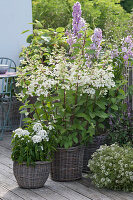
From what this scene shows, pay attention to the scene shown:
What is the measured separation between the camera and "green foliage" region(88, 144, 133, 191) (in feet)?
10.8

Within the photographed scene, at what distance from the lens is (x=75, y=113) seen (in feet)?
11.6

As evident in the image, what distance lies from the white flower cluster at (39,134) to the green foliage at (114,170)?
51 cm

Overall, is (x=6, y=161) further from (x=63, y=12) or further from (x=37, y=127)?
(x=63, y=12)

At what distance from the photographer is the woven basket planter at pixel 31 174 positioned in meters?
3.34

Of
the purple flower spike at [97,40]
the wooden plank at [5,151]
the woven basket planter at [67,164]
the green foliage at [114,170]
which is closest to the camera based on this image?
the green foliage at [114,170]

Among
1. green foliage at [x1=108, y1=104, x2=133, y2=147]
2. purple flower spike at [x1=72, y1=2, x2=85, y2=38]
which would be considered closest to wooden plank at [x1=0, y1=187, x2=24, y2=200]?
green foliage at [x1=108, y1=104, x2=133, y2=147]

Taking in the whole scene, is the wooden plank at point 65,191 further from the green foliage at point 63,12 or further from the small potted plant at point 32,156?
the green foliage at point 63,12

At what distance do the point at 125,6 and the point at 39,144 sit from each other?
57.1ft

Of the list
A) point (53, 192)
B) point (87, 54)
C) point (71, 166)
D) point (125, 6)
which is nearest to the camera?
point (53, 192)

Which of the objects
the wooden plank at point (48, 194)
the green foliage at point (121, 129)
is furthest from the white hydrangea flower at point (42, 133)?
the green foliage at point (121, 129)

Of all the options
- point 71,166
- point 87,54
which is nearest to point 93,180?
point 71,166

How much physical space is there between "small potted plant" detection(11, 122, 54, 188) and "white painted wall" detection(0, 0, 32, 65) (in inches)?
113

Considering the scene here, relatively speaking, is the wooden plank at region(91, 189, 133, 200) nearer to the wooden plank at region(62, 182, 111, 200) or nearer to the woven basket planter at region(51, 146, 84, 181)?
the wooden plank at region(62, 182, 111, 200)

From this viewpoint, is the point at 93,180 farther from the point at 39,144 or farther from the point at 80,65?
the point at 80,65
